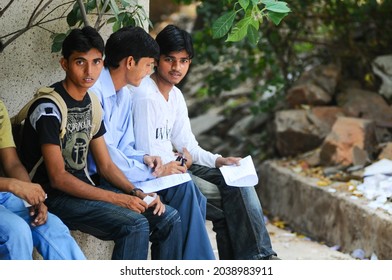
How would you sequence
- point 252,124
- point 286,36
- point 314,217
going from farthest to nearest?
point 252,124 → point 286,36 → point 314,217

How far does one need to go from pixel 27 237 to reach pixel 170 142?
1312mm

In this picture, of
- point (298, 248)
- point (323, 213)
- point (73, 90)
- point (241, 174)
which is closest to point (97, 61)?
point (73, 90)

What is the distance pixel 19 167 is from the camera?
383 centimetres

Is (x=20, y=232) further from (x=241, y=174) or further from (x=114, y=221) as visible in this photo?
(x=241, y=174)

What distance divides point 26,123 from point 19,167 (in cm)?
23

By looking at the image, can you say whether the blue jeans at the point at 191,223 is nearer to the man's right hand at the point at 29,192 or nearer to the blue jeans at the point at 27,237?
the blue jeans at the point at 27,237

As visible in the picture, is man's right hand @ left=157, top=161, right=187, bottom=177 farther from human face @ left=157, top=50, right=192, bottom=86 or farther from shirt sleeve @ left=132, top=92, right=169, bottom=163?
human face @ left=157, top=50, right=192, bottom=86

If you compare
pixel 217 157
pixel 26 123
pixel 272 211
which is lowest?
pixel 272 211

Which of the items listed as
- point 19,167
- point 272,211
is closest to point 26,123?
point 19,167

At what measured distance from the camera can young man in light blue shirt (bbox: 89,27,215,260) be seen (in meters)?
4.23

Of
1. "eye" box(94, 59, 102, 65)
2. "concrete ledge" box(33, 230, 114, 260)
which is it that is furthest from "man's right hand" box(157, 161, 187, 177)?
"eye" box(94, 59, 102, 65)

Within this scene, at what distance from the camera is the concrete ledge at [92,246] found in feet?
14.7

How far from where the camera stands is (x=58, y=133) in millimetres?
3842
